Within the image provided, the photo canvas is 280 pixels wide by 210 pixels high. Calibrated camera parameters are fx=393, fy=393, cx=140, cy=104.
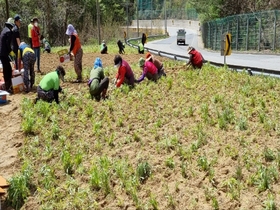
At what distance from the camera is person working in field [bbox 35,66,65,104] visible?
362 inches

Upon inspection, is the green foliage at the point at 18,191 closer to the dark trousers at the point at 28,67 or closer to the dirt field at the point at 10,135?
the dirt field at the point at 10,135

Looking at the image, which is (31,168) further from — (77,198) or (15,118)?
(15,118)

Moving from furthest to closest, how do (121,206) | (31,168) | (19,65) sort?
(19,65), (31,168), (121,206)

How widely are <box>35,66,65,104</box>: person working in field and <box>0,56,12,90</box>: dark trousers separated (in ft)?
6.27

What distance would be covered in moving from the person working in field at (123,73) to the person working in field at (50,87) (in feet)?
5.33

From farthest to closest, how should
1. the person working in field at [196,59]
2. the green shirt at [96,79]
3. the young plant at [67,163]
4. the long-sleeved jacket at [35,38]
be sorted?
the long-sleeved jacket at [35,38]
the person working in field at [196,59]
the green shirt at [96,79]
the young plant at [67,163]

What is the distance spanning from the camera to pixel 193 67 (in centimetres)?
1253

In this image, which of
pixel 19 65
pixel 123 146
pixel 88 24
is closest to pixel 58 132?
pixel 123 146

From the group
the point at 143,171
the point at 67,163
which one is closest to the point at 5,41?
the point at 67,163

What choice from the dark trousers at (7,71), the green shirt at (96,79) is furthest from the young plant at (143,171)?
the dark trousers at (7,71)

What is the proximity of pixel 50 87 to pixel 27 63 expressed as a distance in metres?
1.72

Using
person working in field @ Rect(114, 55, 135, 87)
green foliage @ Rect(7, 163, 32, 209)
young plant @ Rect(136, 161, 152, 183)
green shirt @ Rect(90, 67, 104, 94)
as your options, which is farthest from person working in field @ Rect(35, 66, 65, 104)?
young plant @ Rect(136, 161, 152, 183)

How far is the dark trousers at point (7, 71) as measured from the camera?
10.6 m

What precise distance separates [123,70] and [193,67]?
2994 millimetres
